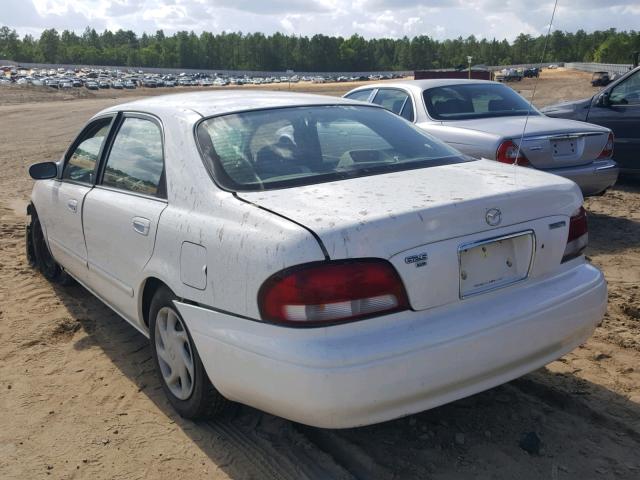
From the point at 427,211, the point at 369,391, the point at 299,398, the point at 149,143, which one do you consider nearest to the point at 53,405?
the point at 149,143

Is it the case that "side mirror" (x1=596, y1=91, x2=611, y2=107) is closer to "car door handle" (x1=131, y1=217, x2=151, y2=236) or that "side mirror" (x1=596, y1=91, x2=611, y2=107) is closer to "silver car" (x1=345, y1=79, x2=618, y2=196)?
"silver car" (x1=345, y1=79, x2=618, y2=196)

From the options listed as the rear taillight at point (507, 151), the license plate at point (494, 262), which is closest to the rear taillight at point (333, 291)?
the license plate at point (494, 262)

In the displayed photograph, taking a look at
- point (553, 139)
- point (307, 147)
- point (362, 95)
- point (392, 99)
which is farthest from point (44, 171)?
point (362, 95)

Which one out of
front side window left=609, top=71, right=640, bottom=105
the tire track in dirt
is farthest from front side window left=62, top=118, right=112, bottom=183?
front side window left=609, top=71, right=640, bottom=105

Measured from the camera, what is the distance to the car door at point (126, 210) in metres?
3.38

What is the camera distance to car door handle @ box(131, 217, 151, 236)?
10.8ft

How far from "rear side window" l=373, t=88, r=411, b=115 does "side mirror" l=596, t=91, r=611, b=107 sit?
2.68 meters

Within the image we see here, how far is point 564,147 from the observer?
6508mm

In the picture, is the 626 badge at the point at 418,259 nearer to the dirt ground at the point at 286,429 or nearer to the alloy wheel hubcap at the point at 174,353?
the dirt ground at the point at 286,429

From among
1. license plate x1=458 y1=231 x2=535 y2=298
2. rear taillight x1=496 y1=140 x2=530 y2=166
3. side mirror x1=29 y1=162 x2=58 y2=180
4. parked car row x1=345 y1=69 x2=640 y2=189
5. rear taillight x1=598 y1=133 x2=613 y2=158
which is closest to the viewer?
license plate x1=458 y1=231 x2=535 y2=298

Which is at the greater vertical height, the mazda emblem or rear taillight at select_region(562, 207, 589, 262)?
the mazda emblem

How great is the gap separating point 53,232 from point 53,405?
171cm

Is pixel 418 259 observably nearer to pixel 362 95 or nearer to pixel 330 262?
pixel 330 262

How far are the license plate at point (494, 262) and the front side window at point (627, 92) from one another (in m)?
6.36
